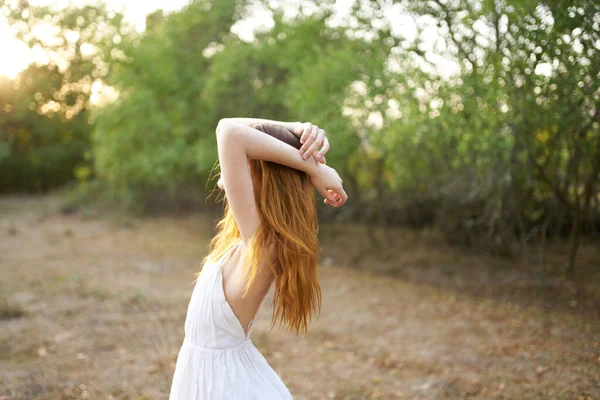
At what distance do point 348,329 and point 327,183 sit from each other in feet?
15.3

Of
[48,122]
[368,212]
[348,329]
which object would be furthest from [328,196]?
[48,122]

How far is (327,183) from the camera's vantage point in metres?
1.83

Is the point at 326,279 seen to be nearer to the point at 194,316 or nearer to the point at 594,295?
the point at 594,295

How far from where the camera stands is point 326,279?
898 centimetres

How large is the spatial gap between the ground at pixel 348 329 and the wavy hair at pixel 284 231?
2.61 m

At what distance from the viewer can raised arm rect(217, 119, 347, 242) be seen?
1.71 m

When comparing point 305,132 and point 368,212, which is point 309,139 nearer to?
point 305,132

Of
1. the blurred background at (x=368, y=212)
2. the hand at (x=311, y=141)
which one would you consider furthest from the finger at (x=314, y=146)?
the blurred background at (x=368, y=212)

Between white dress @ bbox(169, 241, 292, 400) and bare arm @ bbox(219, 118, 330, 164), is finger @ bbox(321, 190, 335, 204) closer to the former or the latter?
bare arm @ bbox(219, 118, 330, 164)

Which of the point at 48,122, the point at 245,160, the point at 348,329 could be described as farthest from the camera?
the point at 48,122

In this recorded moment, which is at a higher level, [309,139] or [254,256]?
[309,139]

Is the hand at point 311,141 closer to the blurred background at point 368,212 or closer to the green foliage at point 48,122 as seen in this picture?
the blurred background at point 368,212

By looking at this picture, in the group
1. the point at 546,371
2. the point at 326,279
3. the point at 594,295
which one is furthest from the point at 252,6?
the point at 546,371

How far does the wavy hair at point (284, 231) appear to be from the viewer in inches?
69.4
